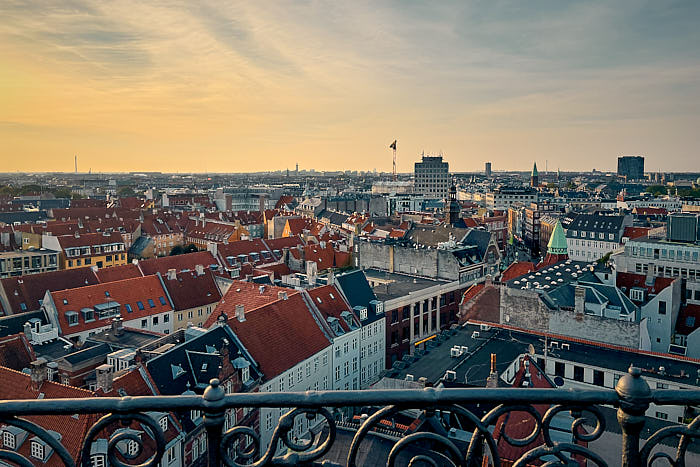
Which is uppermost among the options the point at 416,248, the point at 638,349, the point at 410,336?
the point at 416,248

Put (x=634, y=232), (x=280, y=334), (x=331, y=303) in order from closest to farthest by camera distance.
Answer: (x=280, y=334), (x=331, y=303), (x=634, y=232)

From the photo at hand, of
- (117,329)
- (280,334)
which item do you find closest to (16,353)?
(117,329)

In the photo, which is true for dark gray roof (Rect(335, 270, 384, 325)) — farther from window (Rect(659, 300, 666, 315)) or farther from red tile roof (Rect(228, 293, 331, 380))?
window (Rect(659, 300, 666, 315))

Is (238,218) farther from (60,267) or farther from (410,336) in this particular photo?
(410,336)

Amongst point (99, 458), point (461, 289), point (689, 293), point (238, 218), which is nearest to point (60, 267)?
point (238, 218)

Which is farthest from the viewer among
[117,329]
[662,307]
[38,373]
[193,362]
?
[662,307]

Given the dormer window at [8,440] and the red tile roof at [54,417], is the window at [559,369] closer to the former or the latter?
the red tile roof at [54,417]

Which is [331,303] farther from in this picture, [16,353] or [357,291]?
[16,353]
